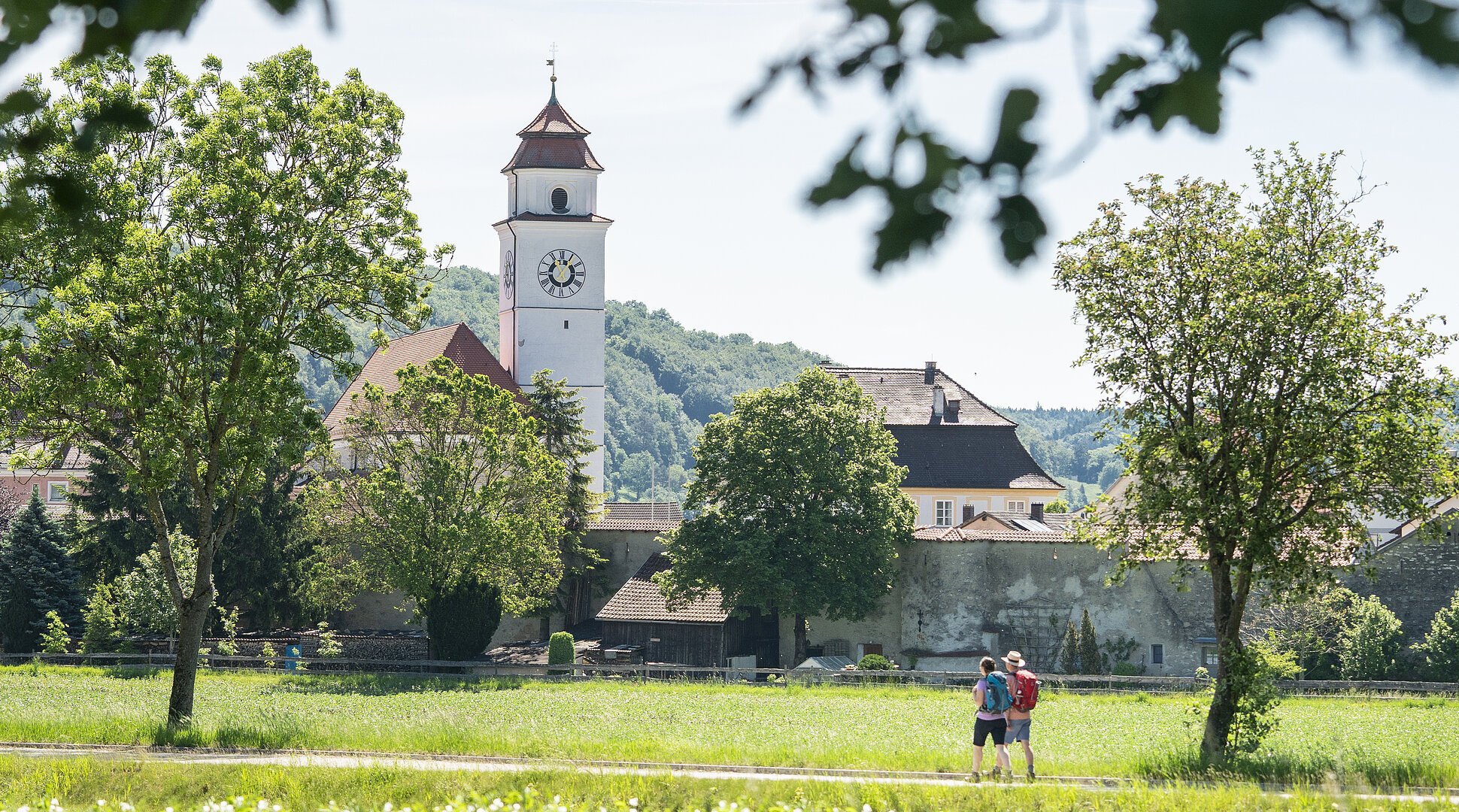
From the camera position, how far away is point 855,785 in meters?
13.0

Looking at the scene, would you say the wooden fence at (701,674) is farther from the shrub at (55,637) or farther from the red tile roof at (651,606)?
the red tile roof at (651,606)

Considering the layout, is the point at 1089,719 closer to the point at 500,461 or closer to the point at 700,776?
the point at 700,776

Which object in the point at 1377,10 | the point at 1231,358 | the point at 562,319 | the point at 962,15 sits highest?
the point at 562,319

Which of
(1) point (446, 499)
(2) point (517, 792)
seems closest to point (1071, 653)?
(1) point (446, 499)

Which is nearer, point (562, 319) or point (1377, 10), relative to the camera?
point (1377, 10)

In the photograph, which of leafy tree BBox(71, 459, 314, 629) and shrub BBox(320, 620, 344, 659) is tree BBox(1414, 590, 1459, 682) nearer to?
shrub BBox(320, 620, 344, 659)

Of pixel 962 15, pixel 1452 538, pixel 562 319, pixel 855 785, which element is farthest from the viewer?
pixel 562 319

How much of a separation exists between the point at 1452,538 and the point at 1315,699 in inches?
464

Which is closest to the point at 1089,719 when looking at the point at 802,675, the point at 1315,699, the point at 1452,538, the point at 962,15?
the point at 1315,699

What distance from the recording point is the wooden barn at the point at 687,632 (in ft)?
137

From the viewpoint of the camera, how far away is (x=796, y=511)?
40.8 metres

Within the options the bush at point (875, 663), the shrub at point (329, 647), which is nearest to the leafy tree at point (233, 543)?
the shrub at point (329, 647)

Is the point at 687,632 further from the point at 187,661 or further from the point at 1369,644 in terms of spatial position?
the point at 187,661

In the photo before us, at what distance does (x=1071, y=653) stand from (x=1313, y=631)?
19.4 feet
